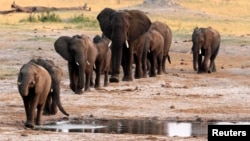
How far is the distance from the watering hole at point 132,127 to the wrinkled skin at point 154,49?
28.1 feet

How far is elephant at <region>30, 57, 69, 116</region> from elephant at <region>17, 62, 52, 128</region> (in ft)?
2.49

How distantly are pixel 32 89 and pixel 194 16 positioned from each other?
37508 mm

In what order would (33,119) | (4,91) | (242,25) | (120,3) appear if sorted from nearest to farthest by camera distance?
(33,119), (4,91), (242,25), (120,3)

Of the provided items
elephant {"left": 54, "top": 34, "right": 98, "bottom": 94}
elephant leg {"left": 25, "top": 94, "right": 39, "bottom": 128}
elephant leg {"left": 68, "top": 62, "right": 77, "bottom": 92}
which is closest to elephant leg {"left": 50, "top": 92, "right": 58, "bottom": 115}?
elephant leg {"left": 25, "top": 94, "right": 39, "bottom": 128}

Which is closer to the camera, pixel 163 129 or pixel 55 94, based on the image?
pixel 163 129

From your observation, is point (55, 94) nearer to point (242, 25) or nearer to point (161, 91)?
point (161, 91)

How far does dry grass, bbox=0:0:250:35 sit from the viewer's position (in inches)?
1826

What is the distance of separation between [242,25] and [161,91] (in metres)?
30.0

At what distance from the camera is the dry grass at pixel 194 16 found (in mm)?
46375

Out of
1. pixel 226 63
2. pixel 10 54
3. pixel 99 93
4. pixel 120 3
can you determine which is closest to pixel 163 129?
pixel 99 93

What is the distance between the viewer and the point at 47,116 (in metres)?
16.6

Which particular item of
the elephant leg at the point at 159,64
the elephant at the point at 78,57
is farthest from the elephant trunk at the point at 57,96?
the elephant leg at the point at 159,64

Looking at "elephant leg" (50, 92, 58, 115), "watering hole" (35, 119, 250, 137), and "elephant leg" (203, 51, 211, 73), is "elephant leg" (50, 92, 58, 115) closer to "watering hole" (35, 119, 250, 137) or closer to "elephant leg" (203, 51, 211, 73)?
"watering hole" (35, 119, 250, 137)

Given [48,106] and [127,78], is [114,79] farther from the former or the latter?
[48,106]
